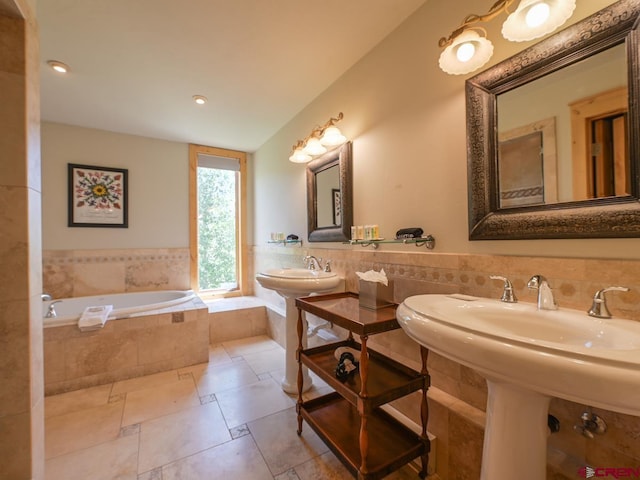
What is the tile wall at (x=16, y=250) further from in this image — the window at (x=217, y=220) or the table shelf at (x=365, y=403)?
the window at (x=217, y=220)

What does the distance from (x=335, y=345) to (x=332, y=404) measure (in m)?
0.33

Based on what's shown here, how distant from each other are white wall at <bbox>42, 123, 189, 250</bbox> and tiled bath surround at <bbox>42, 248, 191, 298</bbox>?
0.08m

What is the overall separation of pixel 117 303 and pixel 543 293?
142 inches

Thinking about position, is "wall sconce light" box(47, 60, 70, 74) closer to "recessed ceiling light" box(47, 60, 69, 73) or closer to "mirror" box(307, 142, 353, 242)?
"recessed ceiling light" box(47, 60, 69, 73)

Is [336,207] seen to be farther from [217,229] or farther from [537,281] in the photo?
[217,229]

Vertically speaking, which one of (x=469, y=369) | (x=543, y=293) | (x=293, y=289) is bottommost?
(x=469, y=369)

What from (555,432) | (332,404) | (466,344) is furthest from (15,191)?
(555,432)

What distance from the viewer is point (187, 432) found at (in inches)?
62.0

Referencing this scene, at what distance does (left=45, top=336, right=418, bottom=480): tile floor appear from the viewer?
1316 millimetres

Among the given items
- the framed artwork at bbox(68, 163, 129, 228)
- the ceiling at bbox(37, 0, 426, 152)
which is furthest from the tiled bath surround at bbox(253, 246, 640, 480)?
the framed artwork at bbox(68, 163, 129, 228)

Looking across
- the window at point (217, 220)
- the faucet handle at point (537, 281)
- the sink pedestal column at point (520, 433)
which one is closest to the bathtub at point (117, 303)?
the window at point (217, 220)

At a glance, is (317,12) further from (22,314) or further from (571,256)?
(22,314)

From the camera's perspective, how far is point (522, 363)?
588mm

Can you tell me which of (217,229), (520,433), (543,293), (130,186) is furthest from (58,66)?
(520,433)
